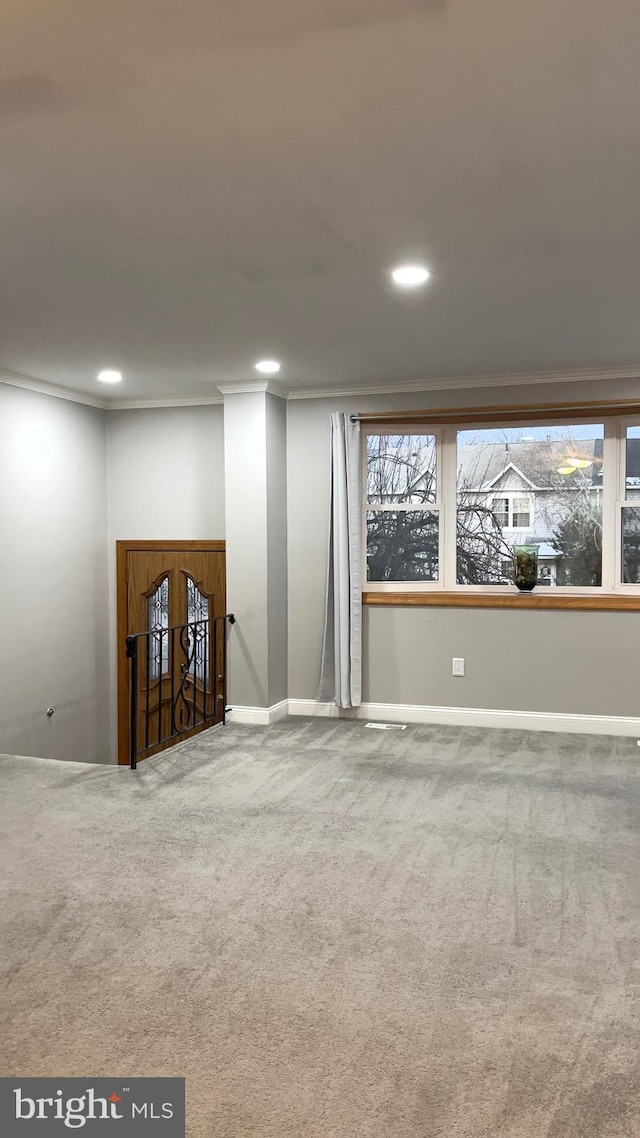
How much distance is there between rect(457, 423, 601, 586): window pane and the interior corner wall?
2.66m

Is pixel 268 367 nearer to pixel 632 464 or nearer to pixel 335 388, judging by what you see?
pixel 335 388

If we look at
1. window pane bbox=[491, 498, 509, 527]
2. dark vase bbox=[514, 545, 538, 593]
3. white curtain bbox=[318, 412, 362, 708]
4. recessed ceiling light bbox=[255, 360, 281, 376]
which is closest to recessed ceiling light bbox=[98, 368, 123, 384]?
recessed ceiling light bbox=[255, 360, 281, 376]

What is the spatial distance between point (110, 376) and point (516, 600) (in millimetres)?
2970

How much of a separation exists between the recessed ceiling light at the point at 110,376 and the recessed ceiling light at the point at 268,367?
0.87 metres

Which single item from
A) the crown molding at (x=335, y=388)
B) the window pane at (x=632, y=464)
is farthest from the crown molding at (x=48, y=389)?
the window pane at (x=632, y=464)

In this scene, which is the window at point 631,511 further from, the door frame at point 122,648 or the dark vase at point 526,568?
the door frame at point 122,648

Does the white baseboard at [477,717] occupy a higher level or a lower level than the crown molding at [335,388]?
A: lower

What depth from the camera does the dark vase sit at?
5.35m

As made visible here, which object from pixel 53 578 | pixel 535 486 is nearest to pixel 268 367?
pixel 535 486

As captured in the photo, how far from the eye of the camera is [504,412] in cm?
535

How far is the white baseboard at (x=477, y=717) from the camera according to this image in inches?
205

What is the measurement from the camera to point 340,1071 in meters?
1.91

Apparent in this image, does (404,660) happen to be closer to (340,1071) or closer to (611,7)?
(340,1071)

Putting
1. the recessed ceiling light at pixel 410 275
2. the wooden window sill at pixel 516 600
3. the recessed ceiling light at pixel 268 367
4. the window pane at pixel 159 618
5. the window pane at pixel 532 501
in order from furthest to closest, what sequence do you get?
the window pane at pixel 159 618, the window pane at pixel 532 501, the wooden window sill at pixel 516 600, the recessed ceiling light at pixel 268 367, the recessed ceiling light at pixel 410 275
